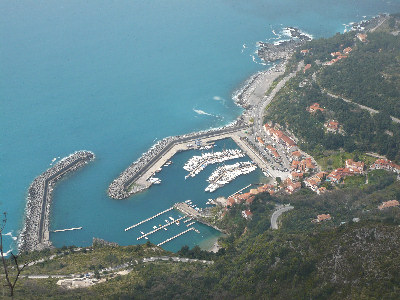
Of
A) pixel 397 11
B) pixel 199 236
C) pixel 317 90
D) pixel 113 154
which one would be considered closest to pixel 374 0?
pixel 397 11

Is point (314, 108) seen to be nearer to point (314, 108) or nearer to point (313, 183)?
point (314, 108)

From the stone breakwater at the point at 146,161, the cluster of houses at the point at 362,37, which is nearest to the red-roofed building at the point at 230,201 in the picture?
the stone breakwater at the point at 146,161

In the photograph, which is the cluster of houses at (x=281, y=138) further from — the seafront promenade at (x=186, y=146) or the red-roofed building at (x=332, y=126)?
the red-roofed building at (x=332, y=126)

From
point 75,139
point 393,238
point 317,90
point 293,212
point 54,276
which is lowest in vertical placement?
point 393,238

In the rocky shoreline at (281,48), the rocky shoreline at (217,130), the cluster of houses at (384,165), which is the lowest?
the cluster of houses at (384,165)

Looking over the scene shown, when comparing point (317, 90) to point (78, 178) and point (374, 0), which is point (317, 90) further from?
point (374, 0)

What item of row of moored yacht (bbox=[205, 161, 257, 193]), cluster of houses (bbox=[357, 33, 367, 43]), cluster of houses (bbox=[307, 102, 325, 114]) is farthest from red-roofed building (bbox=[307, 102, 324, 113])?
cluster of houses (bbox=[357, 33, 367, 43])
